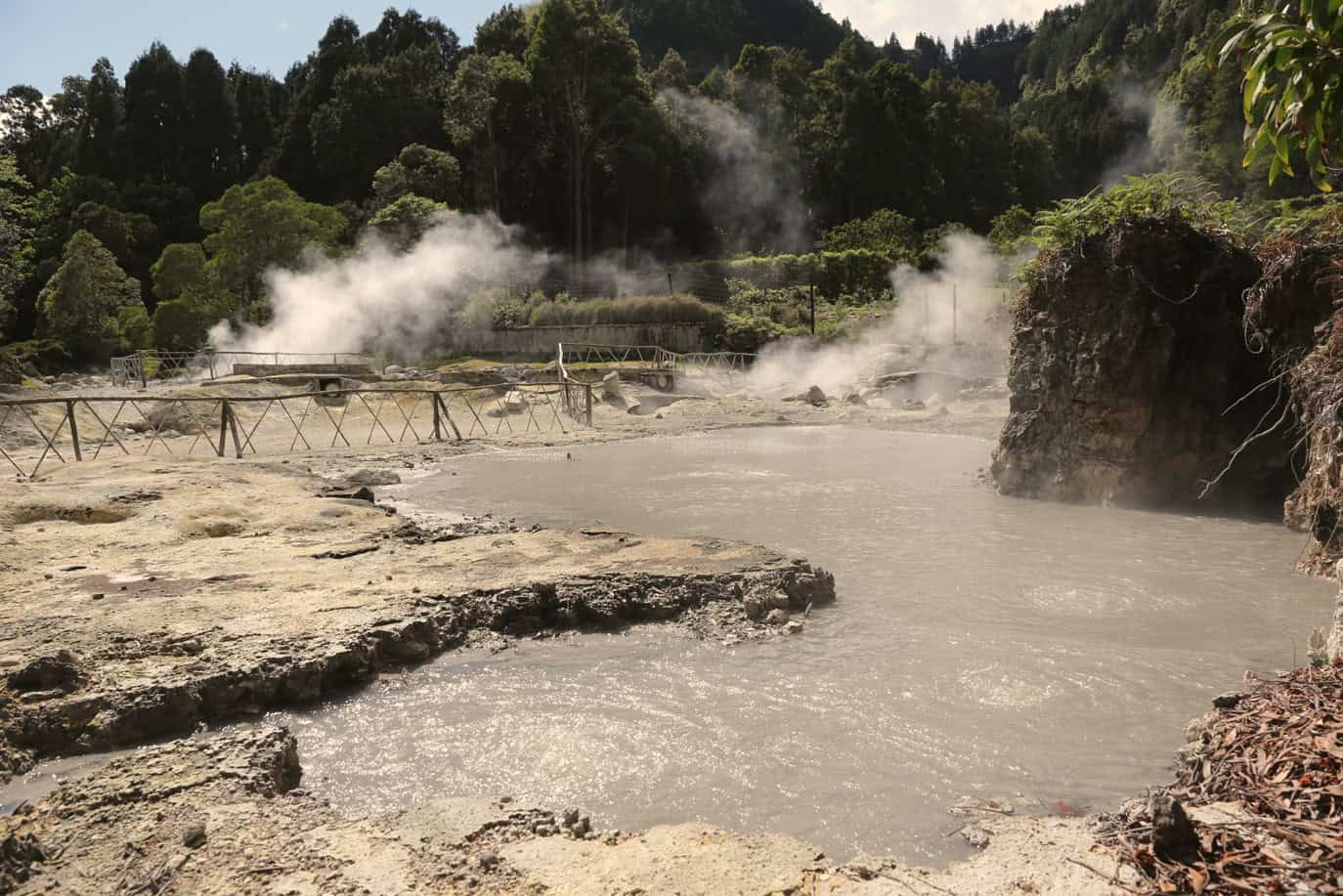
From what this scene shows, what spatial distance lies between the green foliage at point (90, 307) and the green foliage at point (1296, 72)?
46.8m

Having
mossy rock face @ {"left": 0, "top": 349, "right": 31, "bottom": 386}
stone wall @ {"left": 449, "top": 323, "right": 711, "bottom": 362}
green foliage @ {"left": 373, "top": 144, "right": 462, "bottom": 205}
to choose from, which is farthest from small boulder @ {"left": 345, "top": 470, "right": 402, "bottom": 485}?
green foliage @ {"left": 373, "top": 144, "right": 462, "bottom": 205}

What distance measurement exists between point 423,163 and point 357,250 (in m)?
7.72

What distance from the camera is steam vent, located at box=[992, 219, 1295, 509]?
1001 centimetres

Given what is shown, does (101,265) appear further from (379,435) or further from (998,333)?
(998,333)

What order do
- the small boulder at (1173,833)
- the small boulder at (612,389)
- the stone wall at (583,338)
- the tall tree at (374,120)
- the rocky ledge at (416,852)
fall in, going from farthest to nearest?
the tall tree at (374,120) → the stone wall at (583,338) → the small boulder at (612,389) → the rocky ledge at (416,852) → the small boulder at (1173,833)

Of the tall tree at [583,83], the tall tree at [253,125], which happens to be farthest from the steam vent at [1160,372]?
the tall tree at [253,125]

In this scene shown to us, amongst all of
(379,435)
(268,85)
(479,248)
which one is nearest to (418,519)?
(379,435)

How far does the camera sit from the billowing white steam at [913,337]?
27297 mm

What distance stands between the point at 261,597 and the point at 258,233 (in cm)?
3895

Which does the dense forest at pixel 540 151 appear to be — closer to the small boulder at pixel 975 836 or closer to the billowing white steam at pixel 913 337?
the billowing white steam at pixel 913 337

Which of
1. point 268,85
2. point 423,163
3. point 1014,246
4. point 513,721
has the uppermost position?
point 268,85

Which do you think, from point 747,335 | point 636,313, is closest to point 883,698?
point 747,335

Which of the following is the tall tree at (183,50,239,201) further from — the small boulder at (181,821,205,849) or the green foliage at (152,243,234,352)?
the small boulder at (181,821,205,849)

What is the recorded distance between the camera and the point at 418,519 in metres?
10.2
